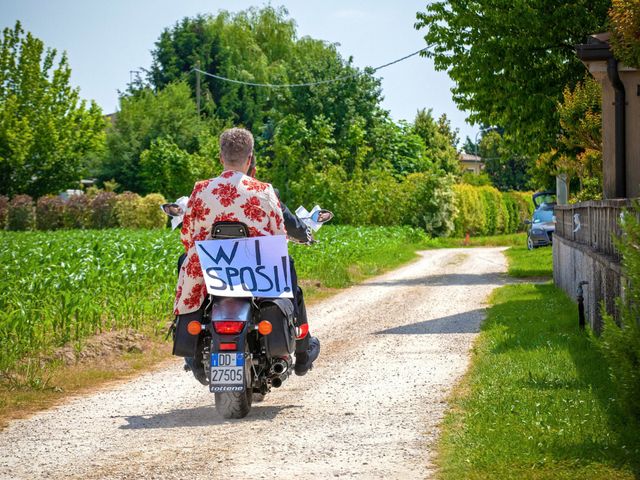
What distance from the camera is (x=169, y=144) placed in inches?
2530

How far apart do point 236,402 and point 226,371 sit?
0.40 metres

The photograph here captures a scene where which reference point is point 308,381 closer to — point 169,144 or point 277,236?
point 277,236

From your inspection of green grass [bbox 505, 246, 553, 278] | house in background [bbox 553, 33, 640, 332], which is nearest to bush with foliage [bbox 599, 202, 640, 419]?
house in background [bbox 553, 33, 640, 332]

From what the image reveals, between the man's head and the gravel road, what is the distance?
1.86 m

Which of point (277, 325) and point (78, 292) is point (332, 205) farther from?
point (277, 325)

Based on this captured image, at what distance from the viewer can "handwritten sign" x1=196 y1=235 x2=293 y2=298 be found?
24.6ft

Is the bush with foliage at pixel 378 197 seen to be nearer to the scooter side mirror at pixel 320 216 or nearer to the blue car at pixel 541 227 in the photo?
the blue car at pixel 541 227

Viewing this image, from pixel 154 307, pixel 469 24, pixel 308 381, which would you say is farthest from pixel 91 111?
pixel 308 381

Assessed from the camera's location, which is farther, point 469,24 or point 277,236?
point 469,24

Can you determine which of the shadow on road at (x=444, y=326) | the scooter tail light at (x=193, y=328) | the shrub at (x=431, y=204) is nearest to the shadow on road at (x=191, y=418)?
the scooter tail light at (x=193, y=328)

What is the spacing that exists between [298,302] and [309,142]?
4928 cm

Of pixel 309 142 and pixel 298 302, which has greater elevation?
pixel 309 142

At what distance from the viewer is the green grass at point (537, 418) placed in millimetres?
6020

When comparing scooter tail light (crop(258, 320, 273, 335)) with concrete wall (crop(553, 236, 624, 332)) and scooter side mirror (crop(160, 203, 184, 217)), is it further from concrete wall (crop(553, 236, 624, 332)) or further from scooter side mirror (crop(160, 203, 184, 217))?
concrete wall (crop(553, 236, 624, 332))
